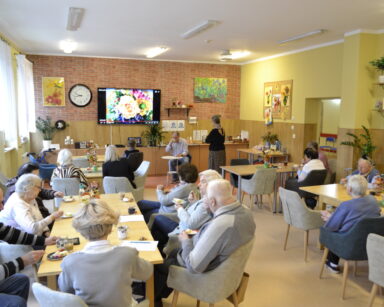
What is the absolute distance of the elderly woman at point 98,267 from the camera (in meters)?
1.90

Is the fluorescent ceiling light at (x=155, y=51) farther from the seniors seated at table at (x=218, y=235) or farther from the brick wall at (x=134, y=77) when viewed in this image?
the seniors seated at table at (x=218, y=235)

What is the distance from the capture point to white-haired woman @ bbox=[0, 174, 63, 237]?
3045mm

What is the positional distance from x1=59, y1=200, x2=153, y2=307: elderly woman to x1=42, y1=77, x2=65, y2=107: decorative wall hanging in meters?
8.04

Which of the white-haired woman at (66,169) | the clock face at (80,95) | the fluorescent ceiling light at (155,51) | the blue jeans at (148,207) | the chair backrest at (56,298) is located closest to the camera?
the chair backrest at (56,298)

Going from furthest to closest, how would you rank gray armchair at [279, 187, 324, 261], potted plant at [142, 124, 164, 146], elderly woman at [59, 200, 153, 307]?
potted plant at [142, 124, 164, 146]
gray armchair at [279, 187, 324, 261]
elderly woman at [59, 200, 153, 307]

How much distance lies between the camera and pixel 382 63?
607 cm

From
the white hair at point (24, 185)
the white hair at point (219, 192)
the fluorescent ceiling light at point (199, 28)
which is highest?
the fluorescent ceiling light at point (199, 28)

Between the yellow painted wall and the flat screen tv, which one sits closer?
the yellow painted wall

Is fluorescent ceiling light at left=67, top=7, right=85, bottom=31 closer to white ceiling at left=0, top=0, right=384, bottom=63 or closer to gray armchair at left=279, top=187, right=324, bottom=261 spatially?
white ceiling at left=0, top=0, right=384, bottom=63

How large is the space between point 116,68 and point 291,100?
495 centimetres

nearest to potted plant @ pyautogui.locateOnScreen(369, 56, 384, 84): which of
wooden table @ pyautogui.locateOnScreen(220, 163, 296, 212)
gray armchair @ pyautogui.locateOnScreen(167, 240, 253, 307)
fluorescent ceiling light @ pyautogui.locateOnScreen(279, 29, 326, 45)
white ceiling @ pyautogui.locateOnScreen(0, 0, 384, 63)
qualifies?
white ceiling @ pyautogui.locateOnScreen(0, 0, 384, 63)

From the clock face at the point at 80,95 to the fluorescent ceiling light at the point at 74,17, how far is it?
363 cm

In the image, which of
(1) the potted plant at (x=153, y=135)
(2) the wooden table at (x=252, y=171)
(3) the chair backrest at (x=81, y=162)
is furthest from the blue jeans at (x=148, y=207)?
Answer: (1) the potted plant at (x=153, y=135)

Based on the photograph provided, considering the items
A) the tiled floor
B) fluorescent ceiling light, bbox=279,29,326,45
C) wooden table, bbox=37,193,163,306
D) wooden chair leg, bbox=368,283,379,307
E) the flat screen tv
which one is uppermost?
fluorescent ceiling light, bbox=279,29,326,45
